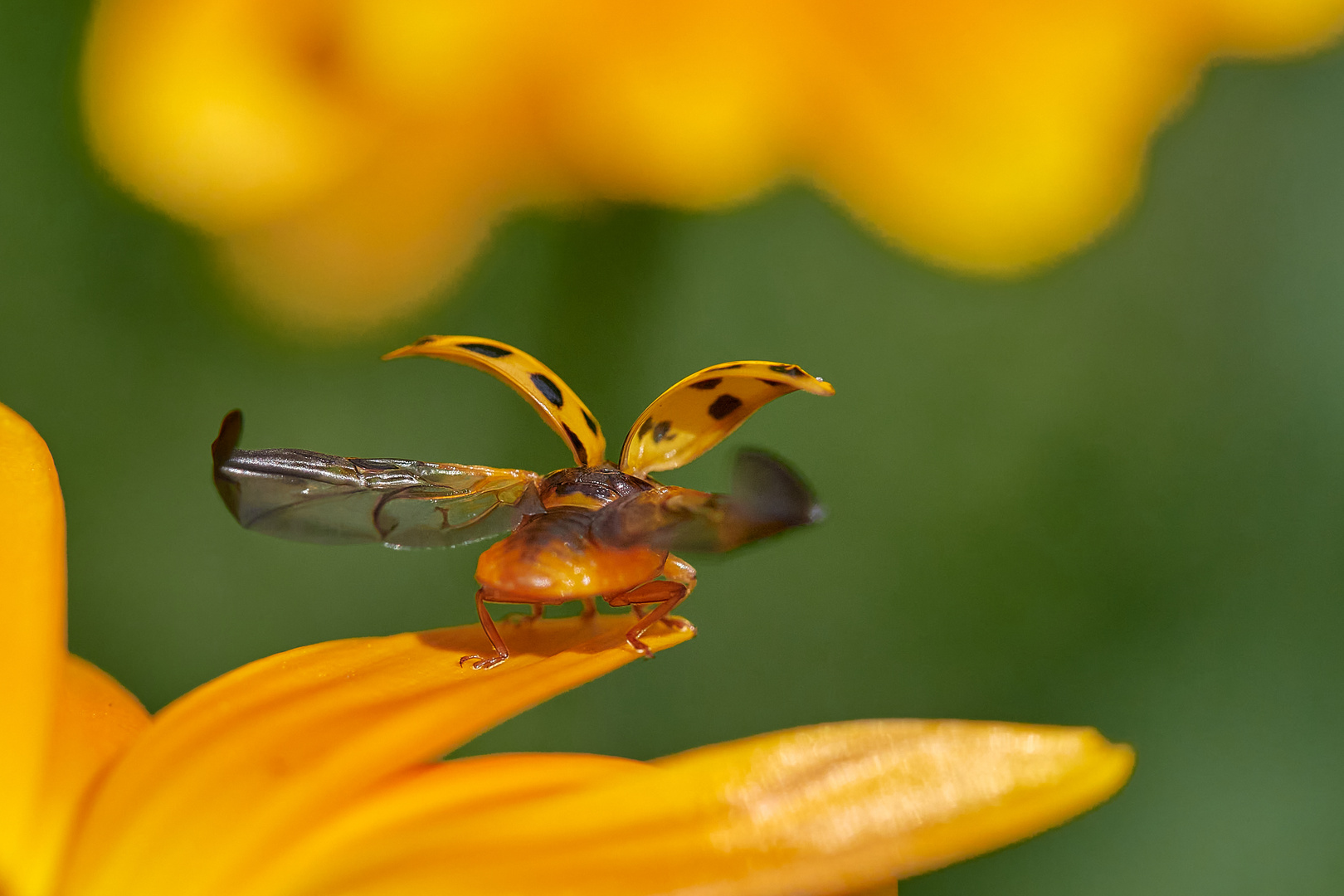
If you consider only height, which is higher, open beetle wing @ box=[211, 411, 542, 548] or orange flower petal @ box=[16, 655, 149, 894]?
open beetle wing @ box=[211, 411, 542, 548]

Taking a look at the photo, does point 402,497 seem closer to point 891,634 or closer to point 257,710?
point 257,710

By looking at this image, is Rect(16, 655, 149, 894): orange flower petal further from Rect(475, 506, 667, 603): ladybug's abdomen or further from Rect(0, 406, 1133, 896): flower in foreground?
Rect(475, 506, 667, 603): ladybug's abdomen

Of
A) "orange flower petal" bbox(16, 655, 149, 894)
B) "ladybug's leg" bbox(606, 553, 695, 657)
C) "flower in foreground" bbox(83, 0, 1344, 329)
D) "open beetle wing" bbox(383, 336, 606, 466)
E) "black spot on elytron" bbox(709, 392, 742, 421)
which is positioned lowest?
"orange flower petal" bbox(16, 655, 149, 894)

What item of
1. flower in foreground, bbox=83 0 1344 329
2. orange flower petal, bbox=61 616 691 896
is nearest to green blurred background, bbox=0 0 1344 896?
flower in foreground, bbox=83 0 1344 329

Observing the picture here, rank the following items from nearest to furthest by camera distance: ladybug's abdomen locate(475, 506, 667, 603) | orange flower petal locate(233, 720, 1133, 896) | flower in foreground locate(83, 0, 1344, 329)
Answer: orange flower petal locate(233, 720, 1133, 896)
ladybug's abdomen locate(475, 506, 667, 603)
flower in foreground locate(83, 0, 1344, 329)

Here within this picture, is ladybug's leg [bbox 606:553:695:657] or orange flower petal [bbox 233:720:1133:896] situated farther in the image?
ladybug's leg [bbox 606:553:695:657]

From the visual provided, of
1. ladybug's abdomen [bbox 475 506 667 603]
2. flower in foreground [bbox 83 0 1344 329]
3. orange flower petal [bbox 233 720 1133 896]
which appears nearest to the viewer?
orange flower petal [bbox 233 720 1133 896]
